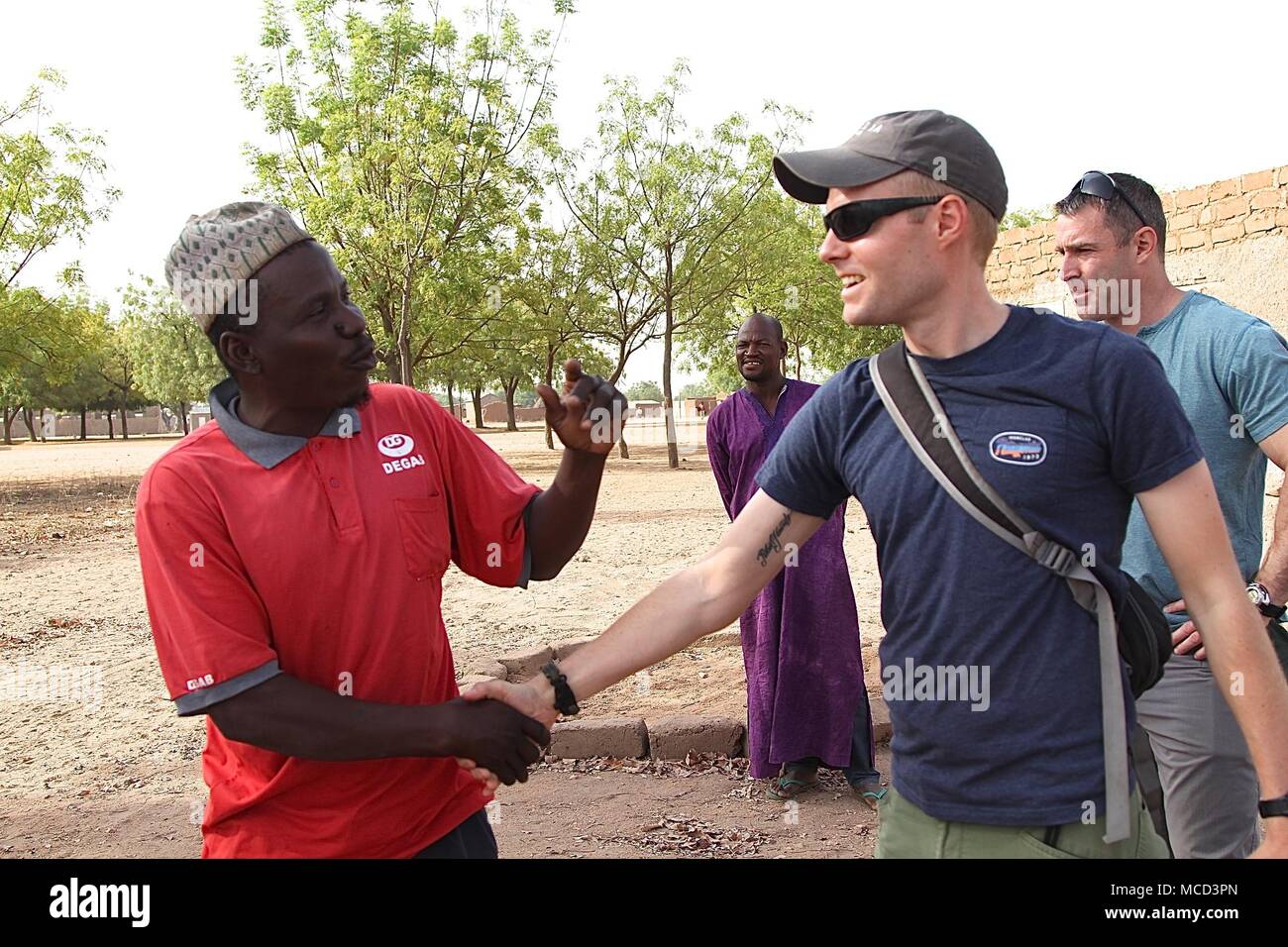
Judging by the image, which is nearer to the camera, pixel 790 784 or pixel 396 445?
pixel 396 445

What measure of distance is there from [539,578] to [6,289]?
79.2 feet

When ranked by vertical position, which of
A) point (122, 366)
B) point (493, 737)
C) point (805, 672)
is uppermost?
point (122, 366)

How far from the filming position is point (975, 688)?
6.45ft

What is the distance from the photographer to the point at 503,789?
5648 mm

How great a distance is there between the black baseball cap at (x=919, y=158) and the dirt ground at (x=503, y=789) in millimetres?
3413

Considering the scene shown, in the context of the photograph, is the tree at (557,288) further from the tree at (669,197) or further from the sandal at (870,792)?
the sandal at (870,792)

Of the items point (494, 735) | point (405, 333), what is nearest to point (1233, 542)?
point (494, 735)

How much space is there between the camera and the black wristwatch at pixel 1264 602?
3.07 metres

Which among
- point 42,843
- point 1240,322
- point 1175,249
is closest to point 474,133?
point 1175,249

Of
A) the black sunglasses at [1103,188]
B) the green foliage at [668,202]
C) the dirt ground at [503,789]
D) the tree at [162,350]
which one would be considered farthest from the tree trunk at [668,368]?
the tree at [162,350]

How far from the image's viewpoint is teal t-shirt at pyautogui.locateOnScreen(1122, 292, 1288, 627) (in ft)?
10.0

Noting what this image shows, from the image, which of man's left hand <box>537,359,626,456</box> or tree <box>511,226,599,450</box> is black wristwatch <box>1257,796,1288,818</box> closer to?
man's left hand <box>537,359,626,456</box>

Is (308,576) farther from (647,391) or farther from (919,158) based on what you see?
(647,391)

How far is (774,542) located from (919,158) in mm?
829
